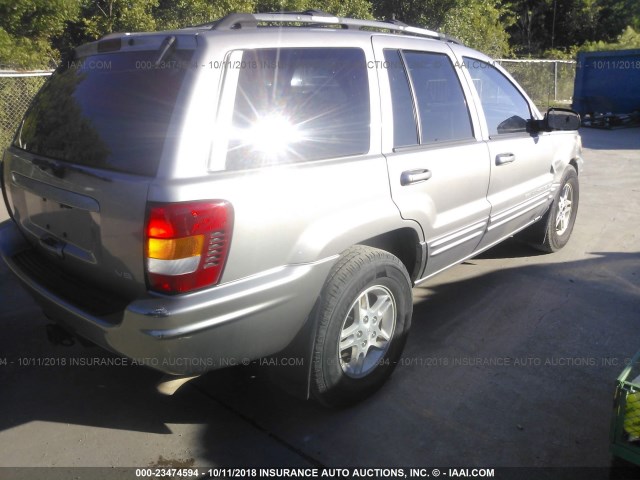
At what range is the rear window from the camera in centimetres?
245

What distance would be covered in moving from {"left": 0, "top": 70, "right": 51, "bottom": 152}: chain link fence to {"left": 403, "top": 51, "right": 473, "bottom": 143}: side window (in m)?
6.86

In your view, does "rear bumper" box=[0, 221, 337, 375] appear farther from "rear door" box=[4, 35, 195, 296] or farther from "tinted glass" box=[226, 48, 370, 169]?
"tinted glass" box=[226, 48, 370, 169]

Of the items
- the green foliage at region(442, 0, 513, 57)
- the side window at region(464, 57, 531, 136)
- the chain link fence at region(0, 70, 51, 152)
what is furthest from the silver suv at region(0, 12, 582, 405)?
the green foliage at region(442, 0, 513, 57)

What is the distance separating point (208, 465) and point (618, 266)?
4.15m

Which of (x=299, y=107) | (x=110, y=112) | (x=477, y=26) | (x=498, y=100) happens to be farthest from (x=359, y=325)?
(x=477, y=26)

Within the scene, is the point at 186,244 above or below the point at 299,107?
below

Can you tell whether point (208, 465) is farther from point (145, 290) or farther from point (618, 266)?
point (618, 266)

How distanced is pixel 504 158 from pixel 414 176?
1.20m

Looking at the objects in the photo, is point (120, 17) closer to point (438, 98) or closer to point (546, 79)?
point (438, 98)

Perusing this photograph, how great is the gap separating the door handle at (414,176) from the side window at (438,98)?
239 millimetres

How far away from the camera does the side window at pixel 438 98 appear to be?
346 cm

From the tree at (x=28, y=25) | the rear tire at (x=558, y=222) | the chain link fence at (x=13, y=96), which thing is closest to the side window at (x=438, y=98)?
the rear tire at (x=558, y=222)

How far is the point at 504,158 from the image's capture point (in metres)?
4.09

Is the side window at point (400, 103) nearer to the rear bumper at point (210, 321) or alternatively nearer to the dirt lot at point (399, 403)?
the rear bumper at point (210, 321)
